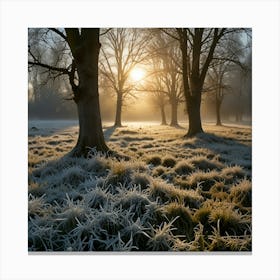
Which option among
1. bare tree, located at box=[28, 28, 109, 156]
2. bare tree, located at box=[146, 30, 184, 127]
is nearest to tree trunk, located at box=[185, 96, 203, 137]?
bare tree, located at box=[146, 30, 184, 127]

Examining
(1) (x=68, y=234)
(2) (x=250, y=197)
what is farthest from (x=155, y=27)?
(1) (x=68, y=234)

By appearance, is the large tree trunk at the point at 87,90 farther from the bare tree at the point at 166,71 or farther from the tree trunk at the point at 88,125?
the bare tree at the point at 166,71

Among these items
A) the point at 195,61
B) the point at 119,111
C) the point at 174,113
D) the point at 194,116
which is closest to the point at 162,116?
the point at 174,113

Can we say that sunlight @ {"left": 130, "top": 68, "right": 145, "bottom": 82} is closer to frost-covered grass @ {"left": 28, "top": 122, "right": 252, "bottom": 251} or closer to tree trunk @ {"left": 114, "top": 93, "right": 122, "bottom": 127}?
tree trunk @ {"left": 114, "top": 93, "right": 122, "bottom": 127}

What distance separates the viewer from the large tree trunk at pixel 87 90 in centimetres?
324

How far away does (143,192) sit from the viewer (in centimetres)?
277

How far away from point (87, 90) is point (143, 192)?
1304mm

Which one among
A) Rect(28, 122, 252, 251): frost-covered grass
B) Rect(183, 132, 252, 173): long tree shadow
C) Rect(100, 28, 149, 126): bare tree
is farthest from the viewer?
Rect(100, 28, 149, 126): bare tree

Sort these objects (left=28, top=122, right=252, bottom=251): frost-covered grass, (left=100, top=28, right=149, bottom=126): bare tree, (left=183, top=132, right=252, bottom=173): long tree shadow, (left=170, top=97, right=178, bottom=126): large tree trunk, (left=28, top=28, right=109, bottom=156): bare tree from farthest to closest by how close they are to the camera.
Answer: (left=170, top=97, right=178, bottom=126): large tree trunk
(left=28, top=28, right=109, bottom=156): bare tree
(left=100, top=28, right=149, bottom=126): bare tree
(left=183, top=132, right=252, bottom=173): long tree shadow
(left=28, top=122, right=252, bottom=251): frost-covered grass

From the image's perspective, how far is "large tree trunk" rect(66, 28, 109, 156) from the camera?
3.24m

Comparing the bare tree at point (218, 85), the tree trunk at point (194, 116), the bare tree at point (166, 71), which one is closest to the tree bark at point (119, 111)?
the bare tree at point (166, 71)

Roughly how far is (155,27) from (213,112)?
1.06 m
